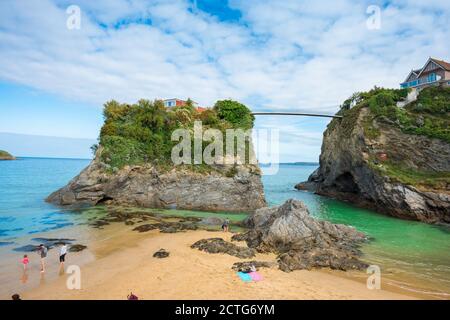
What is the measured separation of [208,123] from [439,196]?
1086 inches

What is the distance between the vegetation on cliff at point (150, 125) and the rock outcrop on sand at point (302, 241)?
16968mm

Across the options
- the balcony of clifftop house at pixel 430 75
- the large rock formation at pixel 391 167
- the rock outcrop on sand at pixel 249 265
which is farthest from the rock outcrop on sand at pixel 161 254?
the balcony of clifftop house at pixel 430 75

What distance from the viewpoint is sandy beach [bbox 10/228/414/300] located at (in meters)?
11.9

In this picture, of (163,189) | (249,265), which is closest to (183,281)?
(249,265)

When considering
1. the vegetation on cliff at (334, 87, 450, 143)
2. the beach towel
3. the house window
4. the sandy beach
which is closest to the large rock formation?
the vegetation on cliff at (334, 87, 450, 143)

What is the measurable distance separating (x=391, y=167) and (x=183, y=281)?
31.4 metres

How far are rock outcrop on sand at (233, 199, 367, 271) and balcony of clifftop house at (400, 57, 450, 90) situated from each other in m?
39.8

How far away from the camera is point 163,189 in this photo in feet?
113

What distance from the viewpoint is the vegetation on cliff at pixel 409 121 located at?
3278cm

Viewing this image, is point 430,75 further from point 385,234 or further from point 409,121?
point 385,234

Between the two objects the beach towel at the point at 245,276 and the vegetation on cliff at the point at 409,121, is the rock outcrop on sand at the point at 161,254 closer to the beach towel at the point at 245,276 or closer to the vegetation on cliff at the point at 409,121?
the beach towel at the point at 245,276

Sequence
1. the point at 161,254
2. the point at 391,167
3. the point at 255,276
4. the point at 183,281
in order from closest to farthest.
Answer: the point at 183,281, the point at 255,276, the point at 161,254, the point at 391,167

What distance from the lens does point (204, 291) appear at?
39.4 ft
